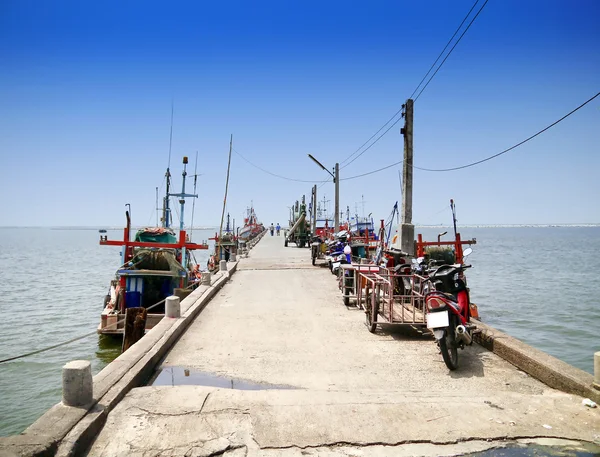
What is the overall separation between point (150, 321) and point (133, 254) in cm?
380

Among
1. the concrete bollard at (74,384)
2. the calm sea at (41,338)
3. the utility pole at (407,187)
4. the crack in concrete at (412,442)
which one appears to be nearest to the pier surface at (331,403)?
the crack in concrete at (412,442)

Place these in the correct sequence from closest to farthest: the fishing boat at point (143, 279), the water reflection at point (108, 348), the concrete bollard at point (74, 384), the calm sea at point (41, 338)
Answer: the concrete bollard at point (74, 384)
the calm sea at point (41, 338)
the water reflection at point (108, 348)
the fishing boat at point (143, 279)

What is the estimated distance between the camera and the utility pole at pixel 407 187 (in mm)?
12344

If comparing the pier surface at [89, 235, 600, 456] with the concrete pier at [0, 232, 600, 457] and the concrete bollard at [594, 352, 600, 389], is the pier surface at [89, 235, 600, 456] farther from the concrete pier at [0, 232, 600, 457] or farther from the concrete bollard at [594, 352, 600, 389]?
the concrete bollard at [594, 352, 600, 389]

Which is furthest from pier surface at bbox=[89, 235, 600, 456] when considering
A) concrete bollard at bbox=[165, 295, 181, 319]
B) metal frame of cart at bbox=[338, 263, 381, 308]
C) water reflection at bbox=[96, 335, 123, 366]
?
water reflection at bbox=[96, 335, 123, 366]

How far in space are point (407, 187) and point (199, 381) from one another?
863cm

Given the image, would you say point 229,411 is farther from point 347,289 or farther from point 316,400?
point 347,289

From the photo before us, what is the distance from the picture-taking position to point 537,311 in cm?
2120

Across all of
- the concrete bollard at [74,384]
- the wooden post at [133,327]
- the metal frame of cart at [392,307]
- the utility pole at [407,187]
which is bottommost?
the wooden post at [133,327]

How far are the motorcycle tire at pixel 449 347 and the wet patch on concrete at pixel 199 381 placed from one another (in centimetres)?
227

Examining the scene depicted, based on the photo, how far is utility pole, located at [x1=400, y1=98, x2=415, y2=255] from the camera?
1234 centimetres

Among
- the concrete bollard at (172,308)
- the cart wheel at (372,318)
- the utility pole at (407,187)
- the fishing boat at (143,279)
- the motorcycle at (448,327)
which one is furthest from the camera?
the fishing boat at (143,279)

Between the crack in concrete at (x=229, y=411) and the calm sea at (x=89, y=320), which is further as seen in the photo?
the calm sea at (x=89, y=320)

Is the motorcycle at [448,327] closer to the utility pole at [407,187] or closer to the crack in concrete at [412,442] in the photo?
the crack in concrete at [412,442]
